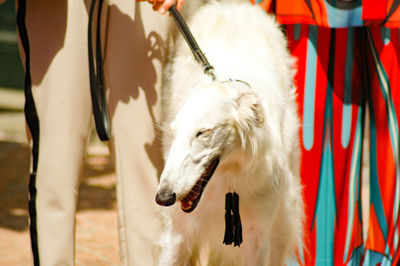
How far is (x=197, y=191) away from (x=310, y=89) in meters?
1.21

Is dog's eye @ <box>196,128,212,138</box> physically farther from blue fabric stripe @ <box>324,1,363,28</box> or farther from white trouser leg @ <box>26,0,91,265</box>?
blue fabric stripe @ <box>324,1,363,28</box>

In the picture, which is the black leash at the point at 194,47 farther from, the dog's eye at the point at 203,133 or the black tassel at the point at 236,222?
the black tassel at the point at 236,222

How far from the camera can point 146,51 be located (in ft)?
9.87

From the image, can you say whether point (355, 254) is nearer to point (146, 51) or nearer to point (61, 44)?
point (146, 51)

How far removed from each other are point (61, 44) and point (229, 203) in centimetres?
109

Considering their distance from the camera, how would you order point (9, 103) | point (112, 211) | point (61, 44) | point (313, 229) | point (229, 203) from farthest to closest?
point (9, 103), point (112, 211), point (313, 229), point (61, 44), point (229, 203)

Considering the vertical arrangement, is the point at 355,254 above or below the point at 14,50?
below

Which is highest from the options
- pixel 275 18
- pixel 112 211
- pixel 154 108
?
pixel 275 18

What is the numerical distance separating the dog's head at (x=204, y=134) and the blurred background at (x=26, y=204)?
6.39ft

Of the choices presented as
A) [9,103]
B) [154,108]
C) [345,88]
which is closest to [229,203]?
[154,108]

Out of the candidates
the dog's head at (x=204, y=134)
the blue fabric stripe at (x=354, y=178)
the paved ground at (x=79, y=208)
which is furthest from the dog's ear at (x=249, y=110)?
the paved ground at (x=79, y=208)

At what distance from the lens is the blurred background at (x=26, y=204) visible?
4.25 meters

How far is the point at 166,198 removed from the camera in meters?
2.28

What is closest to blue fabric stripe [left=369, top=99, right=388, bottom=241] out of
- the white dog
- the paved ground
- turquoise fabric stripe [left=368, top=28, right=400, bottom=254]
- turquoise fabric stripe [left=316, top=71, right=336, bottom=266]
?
turquoise fabric stripe [left=368, top=28, right=400, bottom=254]
